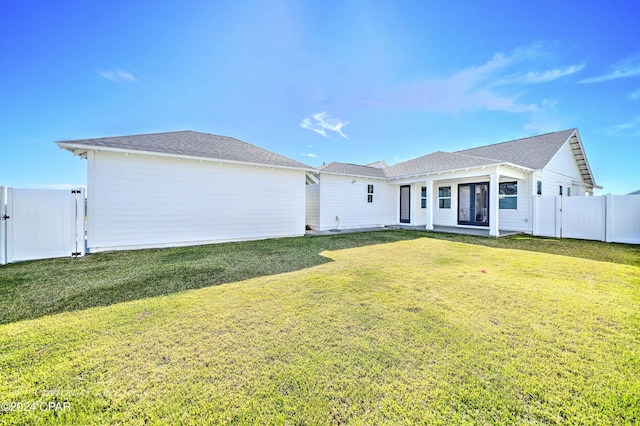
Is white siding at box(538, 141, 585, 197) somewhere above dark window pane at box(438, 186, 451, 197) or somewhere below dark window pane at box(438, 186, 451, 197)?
above

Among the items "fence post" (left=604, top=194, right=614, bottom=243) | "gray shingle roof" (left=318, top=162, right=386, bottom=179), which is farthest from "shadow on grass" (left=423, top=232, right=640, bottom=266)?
"gray shingle roof" (left=318, top=162, right=386, bottom=179)

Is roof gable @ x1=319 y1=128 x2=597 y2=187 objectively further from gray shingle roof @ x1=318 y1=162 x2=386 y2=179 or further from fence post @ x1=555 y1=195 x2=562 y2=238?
fence post @ x1=555 y1=195 x2=562 y2=238

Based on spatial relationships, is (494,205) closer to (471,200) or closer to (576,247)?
(471,200)

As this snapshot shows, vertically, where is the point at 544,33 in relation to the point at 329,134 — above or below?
above

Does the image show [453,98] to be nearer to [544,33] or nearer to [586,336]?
[544,33]

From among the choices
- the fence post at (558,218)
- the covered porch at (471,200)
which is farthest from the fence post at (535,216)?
the fence post at (558,218)

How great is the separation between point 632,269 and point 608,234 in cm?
533

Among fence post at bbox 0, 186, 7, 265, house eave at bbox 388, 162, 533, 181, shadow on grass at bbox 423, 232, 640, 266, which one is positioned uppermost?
house eave at bbox 388, 162, 533, 181

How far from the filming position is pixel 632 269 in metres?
5.23

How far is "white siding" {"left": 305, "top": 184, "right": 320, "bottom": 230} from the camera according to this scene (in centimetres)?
1245

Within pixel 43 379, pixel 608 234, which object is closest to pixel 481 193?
pixel 608 234

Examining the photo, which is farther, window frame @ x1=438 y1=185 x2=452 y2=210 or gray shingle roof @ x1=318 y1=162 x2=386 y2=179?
window frame @ x1=438 y1=185 x2=452 y2=210

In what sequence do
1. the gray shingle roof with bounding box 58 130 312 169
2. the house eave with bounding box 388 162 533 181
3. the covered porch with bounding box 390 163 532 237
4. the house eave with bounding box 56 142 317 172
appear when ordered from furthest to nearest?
1. the covered porch with bounding box 390 163 532 237
2. the house eave with bounding box 388 162 533 181
3. the gray shingle roof with bounding box 58 130 312 169
4. the house eave with bounding box 56 142 317 172

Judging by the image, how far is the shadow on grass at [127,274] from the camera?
11.7ft
